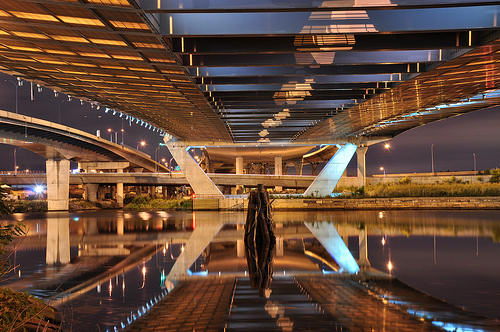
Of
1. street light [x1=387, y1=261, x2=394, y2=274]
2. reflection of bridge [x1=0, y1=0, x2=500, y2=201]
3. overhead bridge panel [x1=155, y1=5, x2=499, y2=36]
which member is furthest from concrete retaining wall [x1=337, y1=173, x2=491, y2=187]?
street light [x1=387, y1=261, x2=394, y2=274]

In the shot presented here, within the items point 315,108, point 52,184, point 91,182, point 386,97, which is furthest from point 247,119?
point 91,182

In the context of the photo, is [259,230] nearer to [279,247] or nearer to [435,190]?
[279,247]

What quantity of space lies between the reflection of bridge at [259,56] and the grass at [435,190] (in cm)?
1084

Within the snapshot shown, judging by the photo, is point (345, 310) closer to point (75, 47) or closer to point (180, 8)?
point (180, 8)

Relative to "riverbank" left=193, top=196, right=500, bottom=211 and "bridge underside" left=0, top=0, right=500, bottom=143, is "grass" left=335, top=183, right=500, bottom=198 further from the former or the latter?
"bridge underside" left=0, top=0, right=500, bottom=143

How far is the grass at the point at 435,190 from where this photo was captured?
137 feet

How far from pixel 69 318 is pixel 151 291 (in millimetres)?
2176

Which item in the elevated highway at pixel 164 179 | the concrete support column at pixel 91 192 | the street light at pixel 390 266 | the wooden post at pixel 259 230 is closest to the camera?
the street light at pixel 390 266

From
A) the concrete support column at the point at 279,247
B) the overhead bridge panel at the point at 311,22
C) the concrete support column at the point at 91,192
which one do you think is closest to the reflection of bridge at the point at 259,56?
the overhead bridge panel at the point at 311,22

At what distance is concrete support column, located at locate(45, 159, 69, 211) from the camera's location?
57.4 meters

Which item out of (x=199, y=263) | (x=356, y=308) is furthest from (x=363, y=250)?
(x=356, y=308)

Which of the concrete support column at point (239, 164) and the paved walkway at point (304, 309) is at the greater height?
the concrete support column at point (239, 164)

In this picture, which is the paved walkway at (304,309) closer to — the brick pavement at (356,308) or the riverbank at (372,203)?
the brick pavement at (356,308)

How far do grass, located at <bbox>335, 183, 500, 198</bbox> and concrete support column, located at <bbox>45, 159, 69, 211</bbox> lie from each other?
1282 inches
